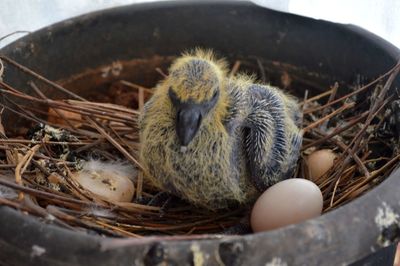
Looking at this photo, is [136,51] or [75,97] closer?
[75,97]

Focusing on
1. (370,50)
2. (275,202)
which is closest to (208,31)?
(370,50)

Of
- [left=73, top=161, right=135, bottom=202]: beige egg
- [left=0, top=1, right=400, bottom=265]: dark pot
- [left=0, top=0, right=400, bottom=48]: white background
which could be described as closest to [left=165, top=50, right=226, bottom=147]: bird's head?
[left=73, top=161, right=135, bottom=202]: beige egg

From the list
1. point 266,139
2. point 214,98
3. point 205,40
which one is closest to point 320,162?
point 266,139

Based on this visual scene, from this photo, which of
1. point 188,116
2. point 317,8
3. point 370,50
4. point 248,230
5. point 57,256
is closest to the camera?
point 57,256

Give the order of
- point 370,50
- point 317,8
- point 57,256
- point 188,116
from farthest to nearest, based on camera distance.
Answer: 1. point 317,8
2. point 370,50
3. point 188,116
4. point 57,256

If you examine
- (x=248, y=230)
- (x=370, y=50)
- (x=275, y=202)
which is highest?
(x=370, y=50)

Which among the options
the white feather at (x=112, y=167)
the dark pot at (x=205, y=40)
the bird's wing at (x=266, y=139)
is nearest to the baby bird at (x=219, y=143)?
the bird's wing at (x=266, y=139)

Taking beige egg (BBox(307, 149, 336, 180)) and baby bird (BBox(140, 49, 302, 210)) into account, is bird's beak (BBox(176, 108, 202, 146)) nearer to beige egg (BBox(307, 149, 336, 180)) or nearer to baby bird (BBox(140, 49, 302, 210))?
baby bird (BBox(140, 49, 302, 210))

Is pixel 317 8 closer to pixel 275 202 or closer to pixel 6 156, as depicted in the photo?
pixel 275 202
